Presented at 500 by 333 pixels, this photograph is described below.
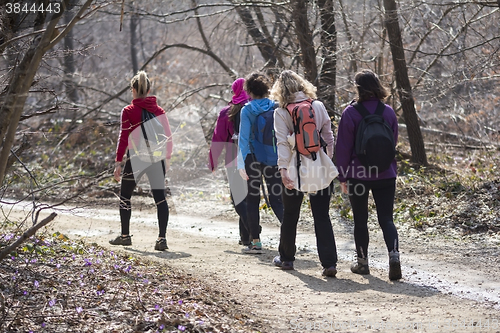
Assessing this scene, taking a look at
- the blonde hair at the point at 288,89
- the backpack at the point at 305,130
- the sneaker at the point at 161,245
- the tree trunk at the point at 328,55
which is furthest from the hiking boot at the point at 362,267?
the tree trunk at the point at 328,55

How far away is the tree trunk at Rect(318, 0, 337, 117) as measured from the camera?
1143 centimetres

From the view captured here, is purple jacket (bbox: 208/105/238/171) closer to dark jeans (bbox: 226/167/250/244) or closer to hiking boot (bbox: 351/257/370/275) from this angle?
dark jeans (bbox: 226/167/250/244)

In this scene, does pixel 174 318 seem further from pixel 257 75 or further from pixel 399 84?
pixel 399 84

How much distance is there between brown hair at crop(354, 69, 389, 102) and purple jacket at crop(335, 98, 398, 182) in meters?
0.06

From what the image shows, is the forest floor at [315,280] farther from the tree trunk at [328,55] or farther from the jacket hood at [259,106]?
the tree trunk at [328,55]

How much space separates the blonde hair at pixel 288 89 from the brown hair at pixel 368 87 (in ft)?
1.55

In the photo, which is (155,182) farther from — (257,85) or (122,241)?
(257,85)

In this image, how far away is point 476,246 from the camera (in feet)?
24.7

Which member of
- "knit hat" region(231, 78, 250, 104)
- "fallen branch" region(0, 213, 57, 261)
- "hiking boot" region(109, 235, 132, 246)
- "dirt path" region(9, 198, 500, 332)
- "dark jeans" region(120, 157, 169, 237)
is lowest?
"dirt path" region(9, 198, 500, 332)

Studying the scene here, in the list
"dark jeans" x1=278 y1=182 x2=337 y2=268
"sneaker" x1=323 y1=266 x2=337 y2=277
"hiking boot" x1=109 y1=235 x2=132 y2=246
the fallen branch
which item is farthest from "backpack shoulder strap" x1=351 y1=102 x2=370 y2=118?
"hiking boot" x1=109 y1=235 x2=132 y2=246

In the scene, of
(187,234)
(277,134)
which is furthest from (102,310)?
(187,234)

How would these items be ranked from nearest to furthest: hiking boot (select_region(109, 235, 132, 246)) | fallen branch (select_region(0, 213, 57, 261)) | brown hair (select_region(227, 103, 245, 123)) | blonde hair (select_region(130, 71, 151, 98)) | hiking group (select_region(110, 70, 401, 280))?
fallen branch (select_region(0, 213, 57, 261))
hiking group (select_region(110, 70, 401, 280))
blonde hair (select_region(130, 71, 151, 98))
brown hair (select_region(227, 103, 245, 123))
hiking boot (select_region(109, 235, 132, 246))

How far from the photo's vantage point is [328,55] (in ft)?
37.3

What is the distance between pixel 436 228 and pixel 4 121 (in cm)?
644
